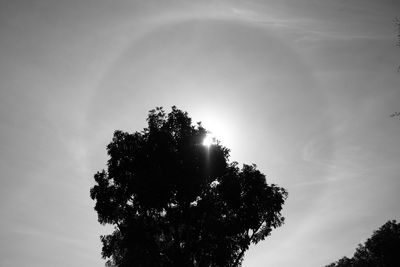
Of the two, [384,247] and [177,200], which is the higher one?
[384,247]

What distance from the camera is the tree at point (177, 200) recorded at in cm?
2670

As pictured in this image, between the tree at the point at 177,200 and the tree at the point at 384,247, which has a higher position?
the tree at the point at 384,247

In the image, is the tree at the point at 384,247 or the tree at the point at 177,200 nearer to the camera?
the tree at the point at 177,200

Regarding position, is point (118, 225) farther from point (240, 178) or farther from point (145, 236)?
point (240, 178)

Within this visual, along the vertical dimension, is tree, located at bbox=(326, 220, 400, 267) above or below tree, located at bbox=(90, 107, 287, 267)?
above

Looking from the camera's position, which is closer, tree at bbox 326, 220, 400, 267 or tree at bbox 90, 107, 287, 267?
tree at bbox 90, 107, 287, 267

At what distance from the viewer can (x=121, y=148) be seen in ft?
90.9

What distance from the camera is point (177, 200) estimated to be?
27.5 meters

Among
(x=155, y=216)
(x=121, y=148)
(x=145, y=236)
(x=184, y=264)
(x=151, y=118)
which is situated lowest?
(x=184, y=264)

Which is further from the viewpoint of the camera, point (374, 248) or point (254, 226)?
point (374, 248)

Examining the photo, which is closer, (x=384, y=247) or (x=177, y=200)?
(x=177, y=200)

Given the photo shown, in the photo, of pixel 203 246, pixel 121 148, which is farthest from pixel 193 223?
pixel 121 148

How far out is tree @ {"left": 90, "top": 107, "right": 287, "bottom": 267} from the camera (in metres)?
26.7

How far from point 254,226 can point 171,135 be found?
10.8 m
